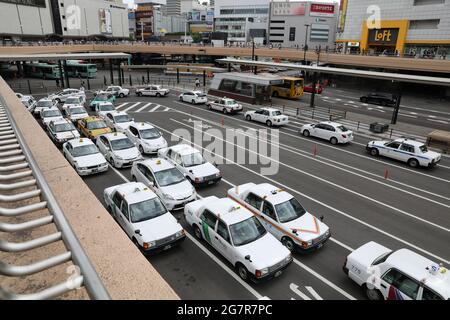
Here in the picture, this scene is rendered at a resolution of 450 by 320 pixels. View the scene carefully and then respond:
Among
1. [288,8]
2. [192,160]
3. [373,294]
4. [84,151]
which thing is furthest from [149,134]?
[288,8]

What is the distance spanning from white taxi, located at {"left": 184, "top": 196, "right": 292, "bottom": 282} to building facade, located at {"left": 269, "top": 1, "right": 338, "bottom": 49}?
141m

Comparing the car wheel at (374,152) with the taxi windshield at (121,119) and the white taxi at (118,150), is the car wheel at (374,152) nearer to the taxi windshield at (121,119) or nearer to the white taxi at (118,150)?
the white taxi at (118,150)

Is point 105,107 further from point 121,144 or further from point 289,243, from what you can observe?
point 289,243

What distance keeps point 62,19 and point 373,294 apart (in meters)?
112

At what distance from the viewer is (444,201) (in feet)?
54.3

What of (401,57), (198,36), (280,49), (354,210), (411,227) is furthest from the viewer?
(198,36)

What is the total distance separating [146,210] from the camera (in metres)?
12.3

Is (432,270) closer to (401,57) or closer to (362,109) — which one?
(362,109)

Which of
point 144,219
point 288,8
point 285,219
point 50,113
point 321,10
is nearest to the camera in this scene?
point 144,219

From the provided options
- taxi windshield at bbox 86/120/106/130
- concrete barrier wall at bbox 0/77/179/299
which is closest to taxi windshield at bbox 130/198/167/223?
concrete barrier wall at bbox 0/77/179/299

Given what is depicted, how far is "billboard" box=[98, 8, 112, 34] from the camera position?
10872 centimetres

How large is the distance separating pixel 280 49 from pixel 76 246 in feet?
217
